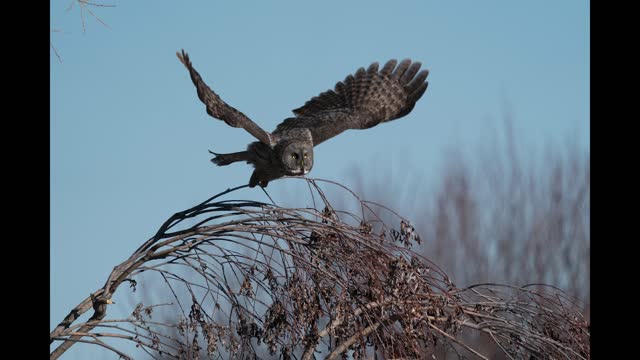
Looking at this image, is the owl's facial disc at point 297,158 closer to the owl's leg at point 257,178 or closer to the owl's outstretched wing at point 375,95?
the owl's leg at point 257,178

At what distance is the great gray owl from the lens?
550 centimetres

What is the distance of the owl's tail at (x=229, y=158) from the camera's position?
5.46 meters

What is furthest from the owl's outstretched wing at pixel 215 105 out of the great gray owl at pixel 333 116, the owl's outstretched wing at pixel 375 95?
the owl's outstretched wing at pixel 375 95

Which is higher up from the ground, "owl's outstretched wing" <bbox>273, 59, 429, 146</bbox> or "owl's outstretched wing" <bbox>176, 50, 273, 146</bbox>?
"owl's outstretched wing" <bbox>273, 59, 429, 146</bbox>

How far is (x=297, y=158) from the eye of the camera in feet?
18.0

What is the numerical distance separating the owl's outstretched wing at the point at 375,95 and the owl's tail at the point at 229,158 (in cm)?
72

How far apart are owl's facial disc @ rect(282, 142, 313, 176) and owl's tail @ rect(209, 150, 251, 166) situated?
287 millimetres

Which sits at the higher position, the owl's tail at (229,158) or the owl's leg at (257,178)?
the owl's tail at (229,158)

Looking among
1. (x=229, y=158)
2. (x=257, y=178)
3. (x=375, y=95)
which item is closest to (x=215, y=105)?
(x=229, y=158)

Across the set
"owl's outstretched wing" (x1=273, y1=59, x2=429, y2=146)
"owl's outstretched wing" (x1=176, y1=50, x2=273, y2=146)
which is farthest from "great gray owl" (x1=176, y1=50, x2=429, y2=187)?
"owl's outstretched wing" (x1=176, y1=50, x2=273, y2=146)

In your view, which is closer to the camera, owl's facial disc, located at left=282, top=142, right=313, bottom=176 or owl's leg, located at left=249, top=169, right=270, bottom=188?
owl's facial disc, located at left=282, top=142, right=313, bottom=176

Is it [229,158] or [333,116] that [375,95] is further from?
[229,158]

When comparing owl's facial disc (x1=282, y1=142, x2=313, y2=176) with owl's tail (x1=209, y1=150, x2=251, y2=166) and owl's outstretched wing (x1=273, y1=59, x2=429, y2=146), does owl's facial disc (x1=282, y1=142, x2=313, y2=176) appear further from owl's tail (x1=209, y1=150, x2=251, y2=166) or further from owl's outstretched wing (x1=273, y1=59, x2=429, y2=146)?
owl's outstretched wing (x1=273, y1=59, x2=429, y2=146)
